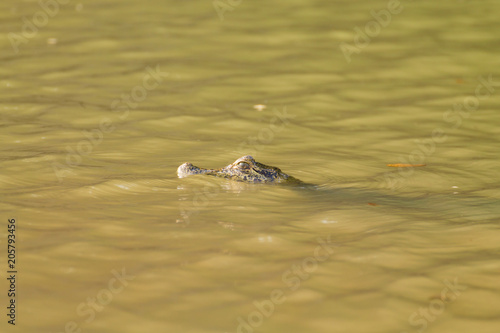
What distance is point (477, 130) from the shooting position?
691cm

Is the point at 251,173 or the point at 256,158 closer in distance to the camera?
the point at 251,173

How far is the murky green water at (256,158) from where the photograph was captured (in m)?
3.12

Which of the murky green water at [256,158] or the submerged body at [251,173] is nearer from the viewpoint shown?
the murky green water at [256,158]

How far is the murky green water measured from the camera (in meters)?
3.12

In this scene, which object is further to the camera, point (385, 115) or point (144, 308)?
point (385, 115)

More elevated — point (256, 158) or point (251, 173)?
point (256, 158)

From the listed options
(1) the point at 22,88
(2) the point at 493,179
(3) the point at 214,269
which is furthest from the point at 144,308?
(1) the point at 22,88

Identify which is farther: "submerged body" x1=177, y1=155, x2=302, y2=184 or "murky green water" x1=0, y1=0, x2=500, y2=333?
"submerged body" x1=177, y1=155, x2=302, y2=184

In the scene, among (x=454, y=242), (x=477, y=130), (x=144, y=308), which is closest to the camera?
(x=144, y=308)

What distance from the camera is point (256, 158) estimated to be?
600 centimetres

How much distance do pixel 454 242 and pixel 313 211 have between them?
3.09 feet

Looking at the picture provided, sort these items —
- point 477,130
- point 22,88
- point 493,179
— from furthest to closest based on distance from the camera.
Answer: point 22,88, point 477,130, point 493,179

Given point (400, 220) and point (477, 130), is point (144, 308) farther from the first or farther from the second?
point (477, 130)

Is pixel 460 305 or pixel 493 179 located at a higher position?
pixel 493 179
